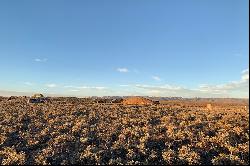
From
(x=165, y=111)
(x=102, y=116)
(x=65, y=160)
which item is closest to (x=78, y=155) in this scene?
(x=65, y=160)

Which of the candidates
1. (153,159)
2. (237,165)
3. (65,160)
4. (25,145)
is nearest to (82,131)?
(25,145)

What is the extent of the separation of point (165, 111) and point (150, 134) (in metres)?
12.4

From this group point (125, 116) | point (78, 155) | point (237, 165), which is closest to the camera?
point (237, 165)

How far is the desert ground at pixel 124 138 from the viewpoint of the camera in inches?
858

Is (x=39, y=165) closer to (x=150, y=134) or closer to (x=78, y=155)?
(x=78, y=155)

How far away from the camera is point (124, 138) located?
26078mm

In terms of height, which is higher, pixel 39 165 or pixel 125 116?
pixel 125 116

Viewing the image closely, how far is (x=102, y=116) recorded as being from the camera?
35.7 metres

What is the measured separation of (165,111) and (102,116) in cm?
799

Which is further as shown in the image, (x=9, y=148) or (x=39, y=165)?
(x=9, y=148)

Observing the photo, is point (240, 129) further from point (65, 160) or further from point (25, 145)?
point (25, 145)

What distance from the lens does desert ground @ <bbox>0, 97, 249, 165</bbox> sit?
21797 millimetres

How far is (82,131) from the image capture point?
93.2 ft

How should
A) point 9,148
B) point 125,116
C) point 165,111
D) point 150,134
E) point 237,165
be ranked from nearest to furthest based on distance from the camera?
point 237,165 → point 9,148 → point 150,134 → point 125,116 → point 165,111
